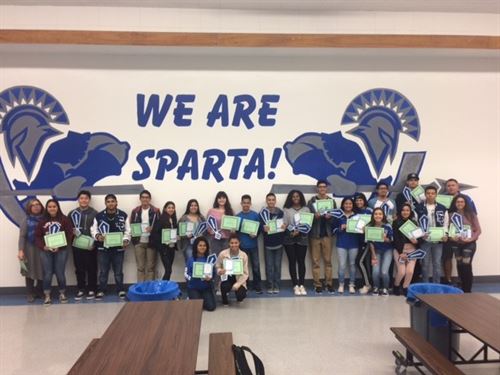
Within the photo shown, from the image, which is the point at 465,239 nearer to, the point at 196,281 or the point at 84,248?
the point at 196,281

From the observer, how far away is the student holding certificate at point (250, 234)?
17.0 ft

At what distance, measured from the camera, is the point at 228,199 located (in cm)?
552

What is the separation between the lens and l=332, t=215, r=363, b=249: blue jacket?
17.3ft

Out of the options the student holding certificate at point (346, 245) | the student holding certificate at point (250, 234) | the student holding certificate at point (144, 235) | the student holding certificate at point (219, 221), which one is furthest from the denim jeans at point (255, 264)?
the student holding certificate at point (144, 235)

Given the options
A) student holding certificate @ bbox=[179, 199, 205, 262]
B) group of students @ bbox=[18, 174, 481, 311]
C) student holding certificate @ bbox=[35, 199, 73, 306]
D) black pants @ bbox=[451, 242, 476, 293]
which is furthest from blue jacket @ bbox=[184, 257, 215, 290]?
black pants @ bbox=[451, 242, 476, 293]

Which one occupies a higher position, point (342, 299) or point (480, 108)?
point (480, 108)

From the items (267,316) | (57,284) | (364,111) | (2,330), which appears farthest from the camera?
(364,111)

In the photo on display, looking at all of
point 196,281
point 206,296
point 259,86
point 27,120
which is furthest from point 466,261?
point 27,120

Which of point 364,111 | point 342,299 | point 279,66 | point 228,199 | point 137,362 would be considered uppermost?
point 279,66

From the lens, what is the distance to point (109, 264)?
5211mm

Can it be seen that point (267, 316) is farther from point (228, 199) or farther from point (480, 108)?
point (480, 108)

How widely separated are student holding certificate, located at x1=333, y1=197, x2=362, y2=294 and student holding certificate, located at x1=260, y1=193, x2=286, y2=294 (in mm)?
814

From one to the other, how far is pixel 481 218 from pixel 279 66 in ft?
12.9

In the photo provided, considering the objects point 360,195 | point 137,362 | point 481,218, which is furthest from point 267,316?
point 481,218
